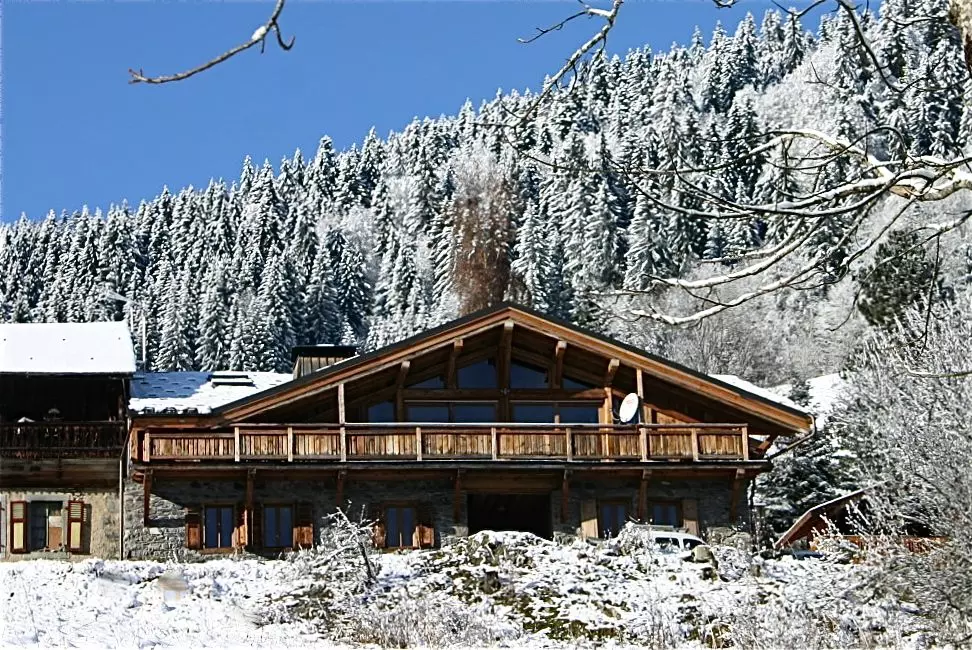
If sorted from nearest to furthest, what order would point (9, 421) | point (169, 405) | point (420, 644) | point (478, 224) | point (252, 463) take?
point (420, 644), point (252, 463), point (169, 405), point (9, 421), point (478, 224)

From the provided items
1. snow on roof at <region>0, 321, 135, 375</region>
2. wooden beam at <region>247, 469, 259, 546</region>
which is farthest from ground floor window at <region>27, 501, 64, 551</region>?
wooden beam at <region>247, 469, 259, 546</region>

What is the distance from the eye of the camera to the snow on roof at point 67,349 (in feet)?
126

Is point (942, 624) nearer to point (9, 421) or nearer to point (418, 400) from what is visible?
point (418, 400)

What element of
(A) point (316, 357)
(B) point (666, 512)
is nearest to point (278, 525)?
(A) point (316, 357)

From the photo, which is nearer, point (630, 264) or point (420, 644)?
point (420, 644)

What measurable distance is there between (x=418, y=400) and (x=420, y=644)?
50.7 ft

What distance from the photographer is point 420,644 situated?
18.1 meters

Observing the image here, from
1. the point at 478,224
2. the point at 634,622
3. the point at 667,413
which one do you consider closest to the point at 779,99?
the point at 478,224

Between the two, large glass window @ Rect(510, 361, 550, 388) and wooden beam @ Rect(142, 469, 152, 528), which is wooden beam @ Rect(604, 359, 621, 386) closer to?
large glass window @ Rect(510, 361, 550, 388)

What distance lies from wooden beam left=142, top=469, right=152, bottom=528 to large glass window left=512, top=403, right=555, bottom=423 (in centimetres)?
848

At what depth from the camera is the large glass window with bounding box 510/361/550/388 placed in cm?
3406

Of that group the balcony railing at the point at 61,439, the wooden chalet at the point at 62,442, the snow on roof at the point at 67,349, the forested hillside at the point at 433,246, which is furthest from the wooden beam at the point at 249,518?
the forested hillside at the point at 433,246

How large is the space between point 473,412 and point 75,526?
36.6ft

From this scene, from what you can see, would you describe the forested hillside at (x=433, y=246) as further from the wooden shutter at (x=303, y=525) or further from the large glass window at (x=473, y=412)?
the wooden shutter at (x=303, y=525)
